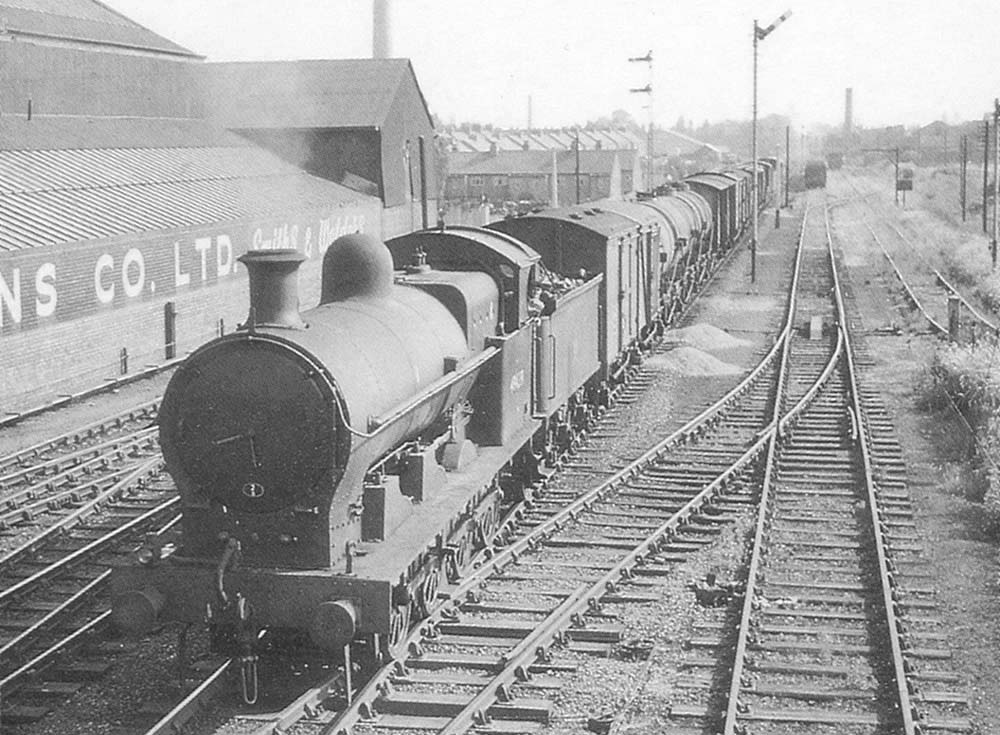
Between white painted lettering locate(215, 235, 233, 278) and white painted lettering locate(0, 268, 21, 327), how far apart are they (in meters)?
7.09

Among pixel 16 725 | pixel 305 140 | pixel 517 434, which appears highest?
pixel 305 140

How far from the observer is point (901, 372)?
22.2 meters

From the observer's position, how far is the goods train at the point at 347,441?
315 inches

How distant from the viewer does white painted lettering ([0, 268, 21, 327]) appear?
1797 cm

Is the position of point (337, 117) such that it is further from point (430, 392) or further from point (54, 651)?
point (54, 651)

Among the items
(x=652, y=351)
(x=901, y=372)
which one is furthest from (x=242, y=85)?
(x=901, y=372)

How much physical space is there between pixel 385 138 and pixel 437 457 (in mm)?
A: 28060

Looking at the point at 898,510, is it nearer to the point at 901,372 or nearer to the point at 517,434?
the point at 517,434

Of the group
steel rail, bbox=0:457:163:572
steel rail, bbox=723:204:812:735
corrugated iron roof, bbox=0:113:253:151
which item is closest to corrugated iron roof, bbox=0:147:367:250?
corrugated iron roof, bbox=0:113:253:151

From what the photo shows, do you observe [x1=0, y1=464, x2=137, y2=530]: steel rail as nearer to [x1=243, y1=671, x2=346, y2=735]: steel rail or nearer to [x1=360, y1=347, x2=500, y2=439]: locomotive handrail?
[x1=360, y1=347, x2=500, y2=439]: locomotive handrail

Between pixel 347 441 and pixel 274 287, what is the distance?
4.08 feet

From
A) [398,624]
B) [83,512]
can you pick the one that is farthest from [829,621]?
[83,512]

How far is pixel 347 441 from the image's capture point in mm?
8016

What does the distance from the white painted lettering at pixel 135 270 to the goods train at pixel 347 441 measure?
36.1ft
